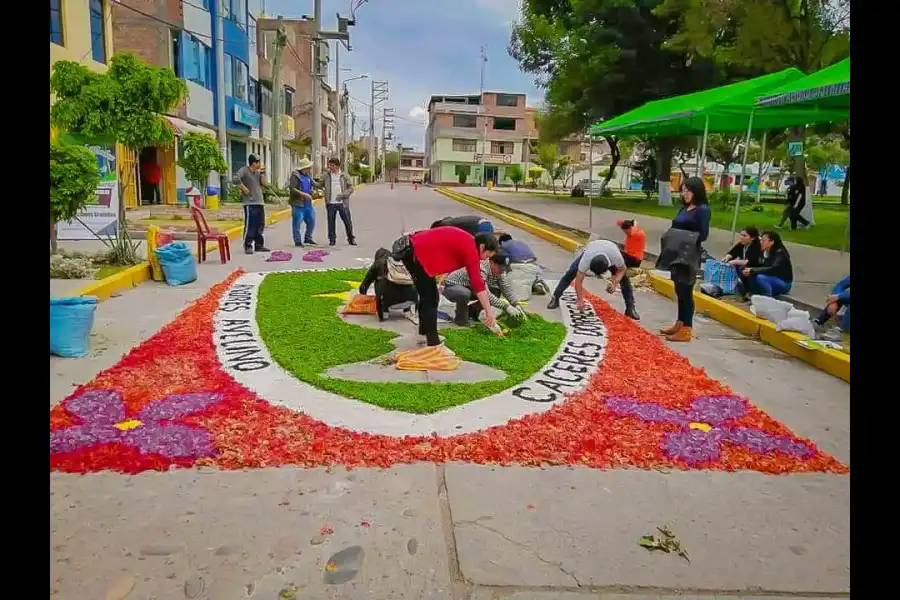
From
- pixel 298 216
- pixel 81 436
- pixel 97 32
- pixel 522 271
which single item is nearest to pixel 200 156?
pixel 97 32

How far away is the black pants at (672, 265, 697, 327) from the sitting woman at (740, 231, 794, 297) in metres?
2.22

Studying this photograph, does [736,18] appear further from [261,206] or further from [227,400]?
[227,400]

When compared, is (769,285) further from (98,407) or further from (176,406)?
(98,407)

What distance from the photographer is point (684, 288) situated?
279 inches

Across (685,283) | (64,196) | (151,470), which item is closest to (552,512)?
(151,470)

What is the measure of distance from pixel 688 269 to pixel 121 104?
869 cm

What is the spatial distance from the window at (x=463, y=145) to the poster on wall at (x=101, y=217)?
73141 millimetres

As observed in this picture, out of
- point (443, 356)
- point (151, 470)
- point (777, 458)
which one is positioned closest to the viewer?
point (151, 470)

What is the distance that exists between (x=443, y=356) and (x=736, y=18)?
17.3 meters

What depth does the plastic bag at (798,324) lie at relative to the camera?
273 inches

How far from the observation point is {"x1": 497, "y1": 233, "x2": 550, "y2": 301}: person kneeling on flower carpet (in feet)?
29.7

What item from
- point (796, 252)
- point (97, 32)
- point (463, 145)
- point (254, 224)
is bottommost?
point (796, 252)

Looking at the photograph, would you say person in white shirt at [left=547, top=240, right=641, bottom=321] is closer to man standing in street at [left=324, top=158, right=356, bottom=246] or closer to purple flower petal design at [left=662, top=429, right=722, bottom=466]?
purple flower petal design at [left=662, top=429, right=722, bottom=466]

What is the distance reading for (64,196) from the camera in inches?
327
